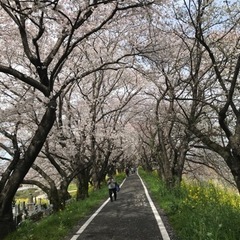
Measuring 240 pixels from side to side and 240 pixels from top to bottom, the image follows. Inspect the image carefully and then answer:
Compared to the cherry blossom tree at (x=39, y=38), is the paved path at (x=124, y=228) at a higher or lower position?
lower

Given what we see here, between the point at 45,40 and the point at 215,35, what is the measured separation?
24.2ft

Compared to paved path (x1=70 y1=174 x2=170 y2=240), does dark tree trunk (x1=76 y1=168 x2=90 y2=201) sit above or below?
above

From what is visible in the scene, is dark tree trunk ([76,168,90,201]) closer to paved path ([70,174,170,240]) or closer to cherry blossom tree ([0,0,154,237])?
paved path ([70,174,170,240])

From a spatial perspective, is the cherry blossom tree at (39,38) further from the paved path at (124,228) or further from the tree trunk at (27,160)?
the paved path at (124,228)

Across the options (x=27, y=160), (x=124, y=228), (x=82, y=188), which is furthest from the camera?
(x=82, y=188)

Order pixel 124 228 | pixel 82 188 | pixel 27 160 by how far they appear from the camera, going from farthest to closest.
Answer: pixel 82 188 → pixel 124 228 → pixel 27 160

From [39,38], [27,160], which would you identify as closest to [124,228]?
[27,160]

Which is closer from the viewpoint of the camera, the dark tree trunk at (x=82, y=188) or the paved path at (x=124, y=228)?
the paved path at (x=124, y=228)

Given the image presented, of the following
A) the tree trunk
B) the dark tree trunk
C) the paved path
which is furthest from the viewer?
the dark tree trunk

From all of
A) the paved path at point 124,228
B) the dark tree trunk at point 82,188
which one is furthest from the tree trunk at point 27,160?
the dark tree trunk at point 82,188

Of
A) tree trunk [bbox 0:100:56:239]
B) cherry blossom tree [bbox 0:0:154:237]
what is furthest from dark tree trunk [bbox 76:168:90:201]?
tree trunk [bbox 0:100:56:239]

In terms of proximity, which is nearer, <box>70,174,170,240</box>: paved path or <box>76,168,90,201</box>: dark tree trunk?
<box>70,174,170,240</box>: paved path

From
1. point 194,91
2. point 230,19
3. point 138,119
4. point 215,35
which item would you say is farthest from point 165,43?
point 138,119

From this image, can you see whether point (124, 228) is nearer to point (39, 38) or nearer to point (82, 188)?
point (39, 38)
